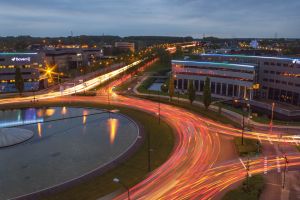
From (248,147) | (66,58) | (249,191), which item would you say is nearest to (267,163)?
(248,147)

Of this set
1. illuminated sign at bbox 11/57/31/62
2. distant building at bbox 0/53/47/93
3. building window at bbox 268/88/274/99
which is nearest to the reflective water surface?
distant building at bbox 0/53/47/93

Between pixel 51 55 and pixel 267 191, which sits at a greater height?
pixel 51 55

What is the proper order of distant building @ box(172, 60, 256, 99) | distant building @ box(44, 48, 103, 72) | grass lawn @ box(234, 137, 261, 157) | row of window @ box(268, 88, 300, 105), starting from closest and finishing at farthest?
1. grass lawn @ box(234, 137, 261, 157)
2. row of window @ box(268, 88, 300, 105)
3. distant building @ box(172, 60, 256, 99)
4. distant building @ box(44, 48, 103, 72)

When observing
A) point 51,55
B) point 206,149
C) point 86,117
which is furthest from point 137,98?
point 51,55

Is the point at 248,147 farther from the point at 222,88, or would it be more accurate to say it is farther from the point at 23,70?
the point at 23,70

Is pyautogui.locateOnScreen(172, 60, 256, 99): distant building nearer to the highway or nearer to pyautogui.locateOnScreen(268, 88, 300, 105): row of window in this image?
pyautogui.locateOnScreen(268, 88, 300, 105): row of window

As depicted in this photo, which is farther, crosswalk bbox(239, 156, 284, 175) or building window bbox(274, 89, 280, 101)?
building window bbox(274, 89, 280, 101)

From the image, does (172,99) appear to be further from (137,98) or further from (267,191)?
(267,191)
